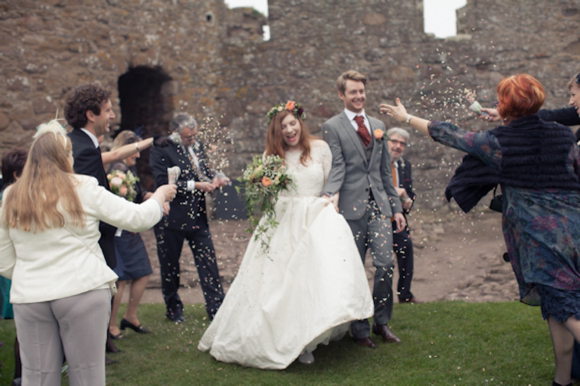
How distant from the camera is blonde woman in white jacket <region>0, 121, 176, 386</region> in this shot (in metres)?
2.67

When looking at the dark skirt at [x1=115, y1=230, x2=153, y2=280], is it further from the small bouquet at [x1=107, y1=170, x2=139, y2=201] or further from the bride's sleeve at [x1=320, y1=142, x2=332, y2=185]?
the bride's sleeve at [x1=320, y1=142, x2=332, y2=185]

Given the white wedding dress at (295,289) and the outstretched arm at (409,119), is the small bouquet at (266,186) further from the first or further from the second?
the outstretched arm at (409,119)

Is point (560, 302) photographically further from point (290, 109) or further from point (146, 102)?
point (146, 102)

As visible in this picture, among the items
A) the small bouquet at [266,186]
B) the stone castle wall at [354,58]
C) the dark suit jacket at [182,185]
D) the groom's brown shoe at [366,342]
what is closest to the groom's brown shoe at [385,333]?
the groom's brown shoe at [366,342]

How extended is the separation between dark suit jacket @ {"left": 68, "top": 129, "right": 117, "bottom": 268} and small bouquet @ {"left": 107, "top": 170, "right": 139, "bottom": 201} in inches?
42.2

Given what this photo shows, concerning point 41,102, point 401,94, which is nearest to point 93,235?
point 41,102

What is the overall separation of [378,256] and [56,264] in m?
2.67

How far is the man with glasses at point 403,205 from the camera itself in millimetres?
5723

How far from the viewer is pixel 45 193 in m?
2.67

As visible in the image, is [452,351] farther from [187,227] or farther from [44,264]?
[44,264]

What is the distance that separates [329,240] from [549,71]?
8330mm

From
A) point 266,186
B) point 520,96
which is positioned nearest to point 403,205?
point 266,186

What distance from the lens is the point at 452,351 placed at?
14.1 feet

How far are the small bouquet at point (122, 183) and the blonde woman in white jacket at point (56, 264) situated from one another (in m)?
2.08
